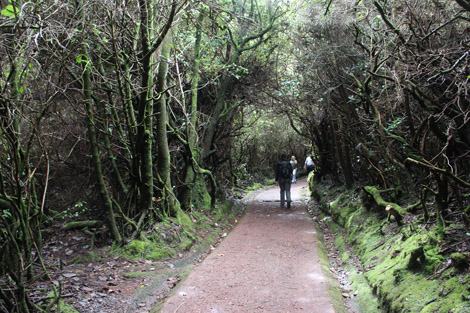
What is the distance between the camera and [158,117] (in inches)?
357

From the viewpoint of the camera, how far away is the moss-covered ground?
4055 mm

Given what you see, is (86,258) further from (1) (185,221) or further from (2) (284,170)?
(2) (284,170)

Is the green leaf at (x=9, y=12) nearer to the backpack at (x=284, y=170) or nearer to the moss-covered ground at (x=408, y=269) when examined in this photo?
the moss-covered ground at (x=408, y=269)

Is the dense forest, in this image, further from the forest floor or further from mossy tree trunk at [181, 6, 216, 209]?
the forest floor

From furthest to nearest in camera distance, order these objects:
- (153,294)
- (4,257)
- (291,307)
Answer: (153,294) → (291,307) → (4,257)

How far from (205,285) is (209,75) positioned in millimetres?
8801

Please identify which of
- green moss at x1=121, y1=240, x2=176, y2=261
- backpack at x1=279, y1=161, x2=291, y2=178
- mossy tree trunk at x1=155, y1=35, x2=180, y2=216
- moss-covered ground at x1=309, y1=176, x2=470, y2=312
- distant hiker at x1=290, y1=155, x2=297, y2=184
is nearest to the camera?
moss-covered ground at x1=309, y1=176, x2=470, y2=312

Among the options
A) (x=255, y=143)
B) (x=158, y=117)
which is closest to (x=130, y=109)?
(x=158, y=117)

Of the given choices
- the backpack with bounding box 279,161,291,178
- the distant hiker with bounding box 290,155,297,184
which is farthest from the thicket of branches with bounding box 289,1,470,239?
the backpack with bounding box 279,161,291,178

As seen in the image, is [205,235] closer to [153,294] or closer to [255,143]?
[153,294]

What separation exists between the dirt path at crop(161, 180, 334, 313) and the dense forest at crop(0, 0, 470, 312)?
1.80m

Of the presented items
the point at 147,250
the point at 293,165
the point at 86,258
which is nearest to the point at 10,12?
the point at 86,258

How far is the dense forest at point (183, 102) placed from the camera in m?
4.47

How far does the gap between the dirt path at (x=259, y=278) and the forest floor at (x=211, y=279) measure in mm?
14
